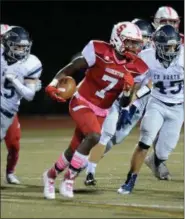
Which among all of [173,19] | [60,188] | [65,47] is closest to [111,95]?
[60,188]

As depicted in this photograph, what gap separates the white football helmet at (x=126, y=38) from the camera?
6.02m

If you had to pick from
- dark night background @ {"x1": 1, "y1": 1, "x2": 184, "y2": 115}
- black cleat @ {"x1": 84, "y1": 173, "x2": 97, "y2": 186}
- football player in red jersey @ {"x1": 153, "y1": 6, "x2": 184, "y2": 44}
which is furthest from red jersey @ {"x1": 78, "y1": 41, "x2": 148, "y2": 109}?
dark night background @ {"x1": 1, "y1": 1, "x2": 184, "y2": 115}

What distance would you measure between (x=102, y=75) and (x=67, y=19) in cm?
1065

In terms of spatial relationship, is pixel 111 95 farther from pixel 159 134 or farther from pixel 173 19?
pixel 173 19

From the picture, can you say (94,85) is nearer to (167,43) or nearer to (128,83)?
(128,83)

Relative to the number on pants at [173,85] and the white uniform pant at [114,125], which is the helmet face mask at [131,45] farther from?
the white uniform pant at [114,125]

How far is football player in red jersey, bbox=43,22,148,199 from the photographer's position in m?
5.91

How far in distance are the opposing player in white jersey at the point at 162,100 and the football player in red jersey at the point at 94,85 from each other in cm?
42

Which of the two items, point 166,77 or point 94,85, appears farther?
point 166,77

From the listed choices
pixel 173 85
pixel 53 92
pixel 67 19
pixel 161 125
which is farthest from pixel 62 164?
pixel 67 19

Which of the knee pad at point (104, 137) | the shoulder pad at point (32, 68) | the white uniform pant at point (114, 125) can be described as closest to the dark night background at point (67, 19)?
the white uniform pant at point (114, 125)

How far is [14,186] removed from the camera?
258 inches

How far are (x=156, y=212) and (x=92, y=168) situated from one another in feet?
5.00

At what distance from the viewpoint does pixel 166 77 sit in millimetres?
6684
